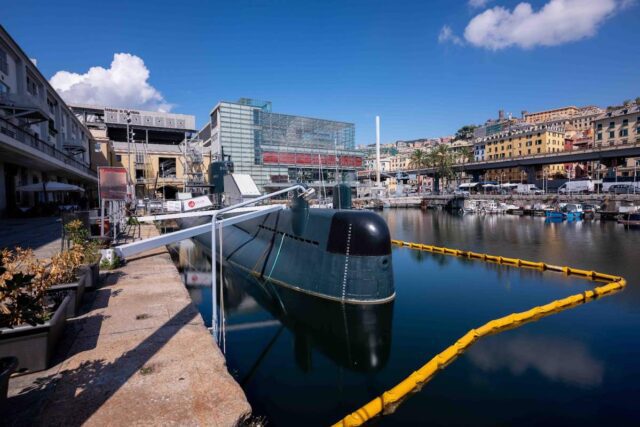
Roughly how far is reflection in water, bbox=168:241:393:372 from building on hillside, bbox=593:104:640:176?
270ft

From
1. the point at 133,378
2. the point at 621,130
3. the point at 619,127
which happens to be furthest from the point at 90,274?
the point at 619,127

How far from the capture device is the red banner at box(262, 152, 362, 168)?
3009 inches

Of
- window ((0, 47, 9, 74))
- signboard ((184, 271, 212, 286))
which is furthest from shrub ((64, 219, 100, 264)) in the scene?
window ((0, 47, 9, 74))

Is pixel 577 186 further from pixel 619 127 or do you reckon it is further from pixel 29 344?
pixel 29 344

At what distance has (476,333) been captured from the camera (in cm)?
990

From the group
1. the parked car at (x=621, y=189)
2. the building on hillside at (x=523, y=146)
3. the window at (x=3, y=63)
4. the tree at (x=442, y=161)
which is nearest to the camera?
the window at (x=3, y=63)

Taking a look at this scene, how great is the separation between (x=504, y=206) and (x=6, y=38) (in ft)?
212

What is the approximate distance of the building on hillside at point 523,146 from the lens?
91.1 metres

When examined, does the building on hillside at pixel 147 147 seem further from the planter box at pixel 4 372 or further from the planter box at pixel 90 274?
the planter box at pixel 4 372

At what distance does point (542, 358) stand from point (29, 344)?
10.6 metres

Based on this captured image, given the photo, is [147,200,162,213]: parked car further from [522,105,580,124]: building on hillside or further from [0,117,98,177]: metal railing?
[522,105,580,124]: building on hillside

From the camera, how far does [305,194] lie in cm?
1323

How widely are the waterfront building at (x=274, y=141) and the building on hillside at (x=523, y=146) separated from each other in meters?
41.3

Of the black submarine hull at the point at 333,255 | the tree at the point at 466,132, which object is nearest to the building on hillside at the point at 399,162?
the tree at the point at 466,132
